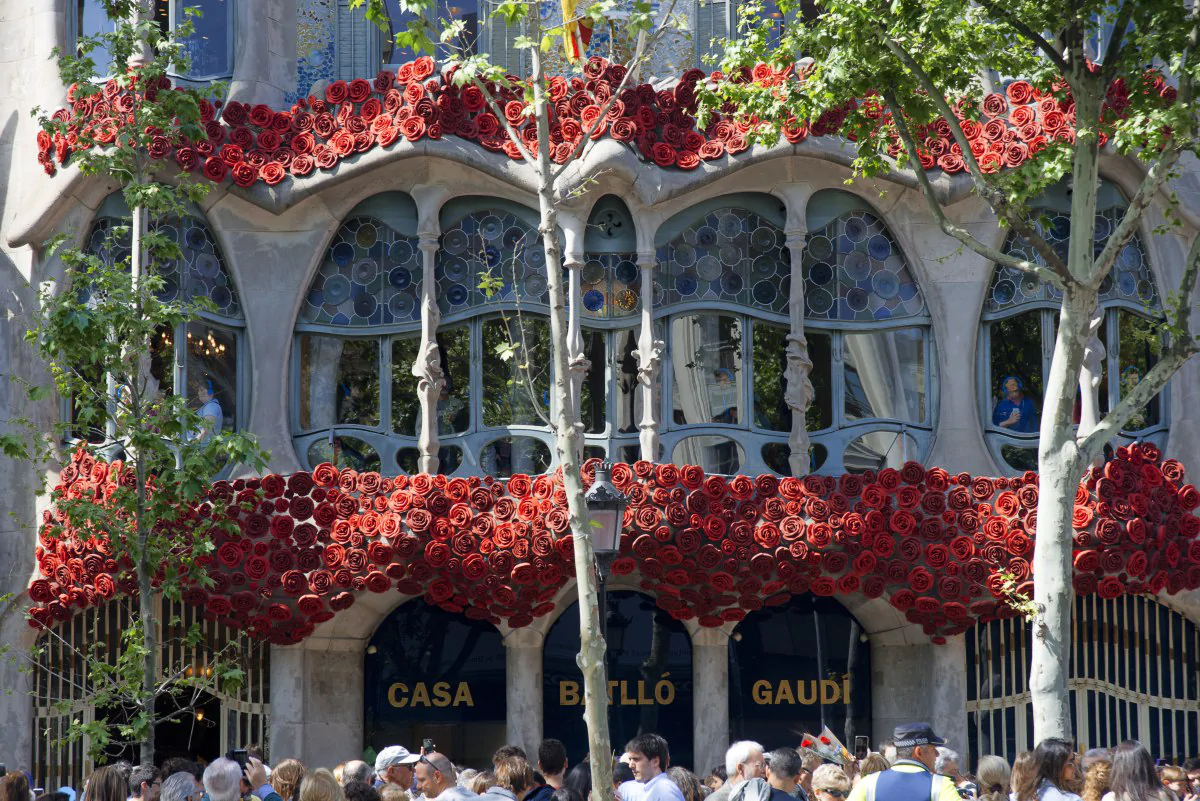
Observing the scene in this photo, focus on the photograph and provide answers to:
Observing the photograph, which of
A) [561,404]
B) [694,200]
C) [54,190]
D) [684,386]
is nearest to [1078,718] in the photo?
[684,386]

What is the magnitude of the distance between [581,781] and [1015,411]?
30.4 feet

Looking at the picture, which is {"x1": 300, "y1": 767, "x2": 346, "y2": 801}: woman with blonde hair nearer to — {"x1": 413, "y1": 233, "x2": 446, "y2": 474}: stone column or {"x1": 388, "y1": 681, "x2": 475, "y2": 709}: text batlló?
{"x1": 413, "y1": 233, "x2": 446, "y2": 474}: stone column

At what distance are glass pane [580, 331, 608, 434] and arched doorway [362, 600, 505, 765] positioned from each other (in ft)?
9.10

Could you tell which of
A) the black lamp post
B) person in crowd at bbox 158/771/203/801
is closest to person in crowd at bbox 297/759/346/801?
person in crowd at bbox 158/771/203/801

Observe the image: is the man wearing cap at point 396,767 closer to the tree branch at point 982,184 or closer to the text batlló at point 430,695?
the tree branch at point 982,184

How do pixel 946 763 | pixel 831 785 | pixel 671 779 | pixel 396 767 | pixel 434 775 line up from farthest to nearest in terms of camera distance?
1. pixel 946 763
2. pixel 396 767
3. pixel 671 779
4. pixel 434 775
5. pixel 831 785

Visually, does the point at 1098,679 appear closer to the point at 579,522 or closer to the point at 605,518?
the point at 605,518

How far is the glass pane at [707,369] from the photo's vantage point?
18.5m

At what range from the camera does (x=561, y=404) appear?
10672 mm

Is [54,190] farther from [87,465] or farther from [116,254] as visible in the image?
[87,465]

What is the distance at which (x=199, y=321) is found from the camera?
18797 mm

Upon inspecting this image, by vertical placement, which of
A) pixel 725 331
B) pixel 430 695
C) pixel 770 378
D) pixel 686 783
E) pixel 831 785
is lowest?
pixel 686 783

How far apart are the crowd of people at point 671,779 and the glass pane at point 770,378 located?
290 inches

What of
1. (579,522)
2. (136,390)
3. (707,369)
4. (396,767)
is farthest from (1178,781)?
(136,390)
